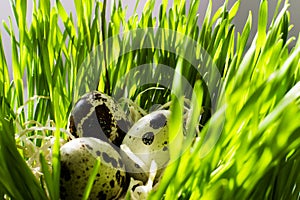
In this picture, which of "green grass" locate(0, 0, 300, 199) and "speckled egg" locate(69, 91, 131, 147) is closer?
"green grass" locate(0, 0, 300, 199)

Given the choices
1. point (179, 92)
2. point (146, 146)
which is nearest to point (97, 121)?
point (146, 146)

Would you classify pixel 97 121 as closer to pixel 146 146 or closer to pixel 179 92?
pixel 146 146

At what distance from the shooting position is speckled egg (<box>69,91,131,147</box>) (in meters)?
0.32

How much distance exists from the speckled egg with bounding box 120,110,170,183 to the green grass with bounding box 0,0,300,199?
3 centimetres

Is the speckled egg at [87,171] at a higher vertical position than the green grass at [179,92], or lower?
lower

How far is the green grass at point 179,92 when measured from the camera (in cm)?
18

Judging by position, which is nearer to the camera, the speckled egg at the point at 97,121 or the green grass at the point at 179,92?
the green grass at the point at 179,92

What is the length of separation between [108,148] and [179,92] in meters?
0.11

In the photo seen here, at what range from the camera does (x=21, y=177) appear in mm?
202

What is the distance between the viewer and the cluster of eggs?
10.4 inches

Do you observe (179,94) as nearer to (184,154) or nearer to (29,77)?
(184,154)

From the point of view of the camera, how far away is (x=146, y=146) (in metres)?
0.30

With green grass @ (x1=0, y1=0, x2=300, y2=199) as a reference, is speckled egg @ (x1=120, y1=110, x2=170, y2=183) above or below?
below

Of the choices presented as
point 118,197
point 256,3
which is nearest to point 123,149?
point 118,197
